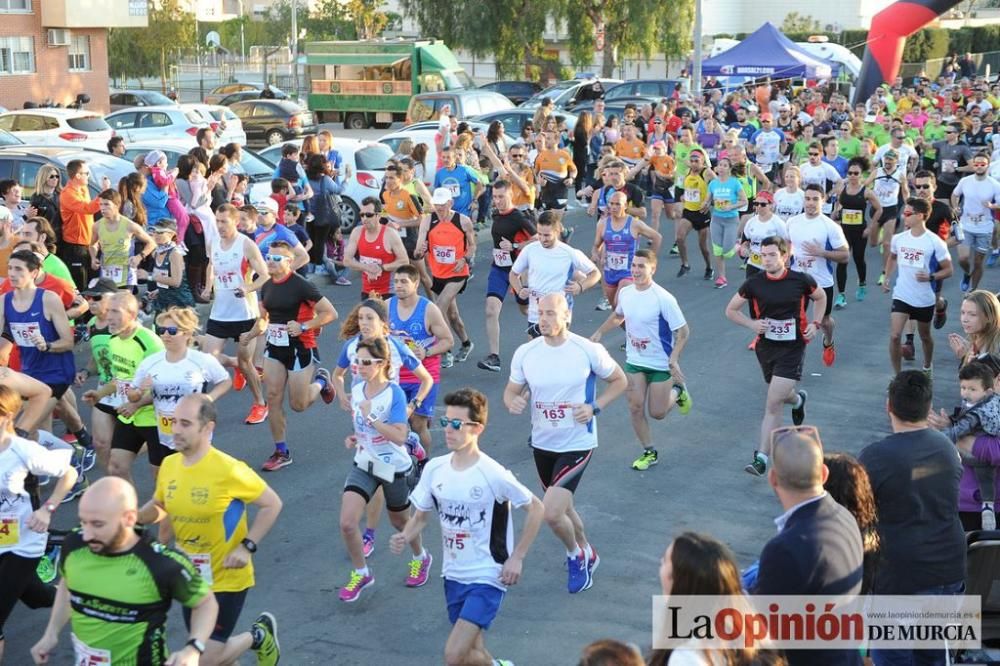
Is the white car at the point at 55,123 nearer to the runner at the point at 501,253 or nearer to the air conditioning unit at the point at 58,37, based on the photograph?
the runner at the point at 501,253

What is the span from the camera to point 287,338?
9586 mm

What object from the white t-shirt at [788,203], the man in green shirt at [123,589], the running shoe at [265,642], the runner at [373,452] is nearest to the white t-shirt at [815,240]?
the white t-shirt at [788,203]

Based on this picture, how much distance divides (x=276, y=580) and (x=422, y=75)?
104ft

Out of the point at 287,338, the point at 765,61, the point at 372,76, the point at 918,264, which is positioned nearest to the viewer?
the point at 287,338

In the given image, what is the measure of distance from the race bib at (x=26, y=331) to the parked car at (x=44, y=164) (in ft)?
21.2

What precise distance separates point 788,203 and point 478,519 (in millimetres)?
9644

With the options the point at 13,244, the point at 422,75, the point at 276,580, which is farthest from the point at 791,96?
the point at 276,580

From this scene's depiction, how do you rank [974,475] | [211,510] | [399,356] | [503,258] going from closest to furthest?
[211,510] < [974,475] < [399,356] < [503,258]

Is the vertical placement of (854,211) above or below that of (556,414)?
above

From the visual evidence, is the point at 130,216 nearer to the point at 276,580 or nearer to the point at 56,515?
the point at 56,515

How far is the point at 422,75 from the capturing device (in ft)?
124

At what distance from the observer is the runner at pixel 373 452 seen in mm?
7160

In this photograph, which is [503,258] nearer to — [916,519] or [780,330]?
[780,330]

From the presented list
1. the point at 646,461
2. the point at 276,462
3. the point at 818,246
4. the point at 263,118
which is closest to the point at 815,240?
the point at 818,246
